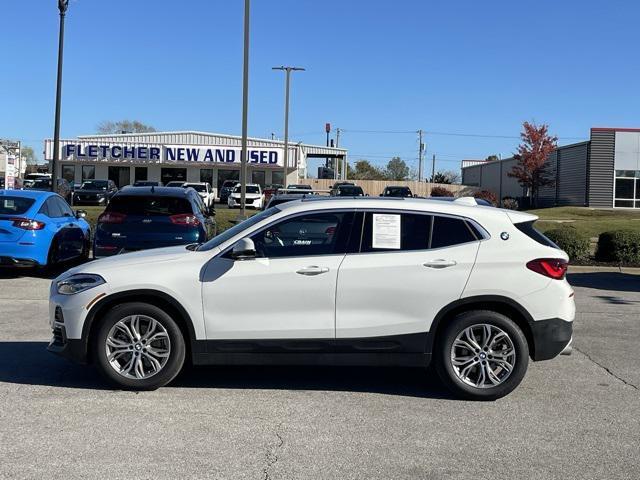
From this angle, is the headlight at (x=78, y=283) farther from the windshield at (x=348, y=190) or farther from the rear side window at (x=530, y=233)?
the windshield at (x=348, y=190)

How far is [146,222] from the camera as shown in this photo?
11.7m

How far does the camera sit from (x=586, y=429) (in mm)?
5367

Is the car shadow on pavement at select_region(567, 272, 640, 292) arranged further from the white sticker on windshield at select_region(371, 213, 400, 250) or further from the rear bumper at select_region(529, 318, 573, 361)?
the white sticker on windshield at select_region(371, 213, 400, 250)

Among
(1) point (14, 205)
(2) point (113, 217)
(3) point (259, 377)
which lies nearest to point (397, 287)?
(3) point (259, 377)

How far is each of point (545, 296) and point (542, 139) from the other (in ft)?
185

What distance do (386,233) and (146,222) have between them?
6.60 meters

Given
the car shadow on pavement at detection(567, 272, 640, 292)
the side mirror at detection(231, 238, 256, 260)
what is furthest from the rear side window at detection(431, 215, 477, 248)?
the car shadow on pavement at detection(567, 272, 640, 292)

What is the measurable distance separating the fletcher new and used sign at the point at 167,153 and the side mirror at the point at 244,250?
48.7m

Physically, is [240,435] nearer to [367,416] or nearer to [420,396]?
[367,416]

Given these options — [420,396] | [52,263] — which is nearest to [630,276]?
[420,396]

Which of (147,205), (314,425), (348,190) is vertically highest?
(348,190)

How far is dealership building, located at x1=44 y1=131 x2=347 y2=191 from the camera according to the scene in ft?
180

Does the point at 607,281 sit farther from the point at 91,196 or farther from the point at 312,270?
the point at 91,196

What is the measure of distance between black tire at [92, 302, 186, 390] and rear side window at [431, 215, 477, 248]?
2274mm
